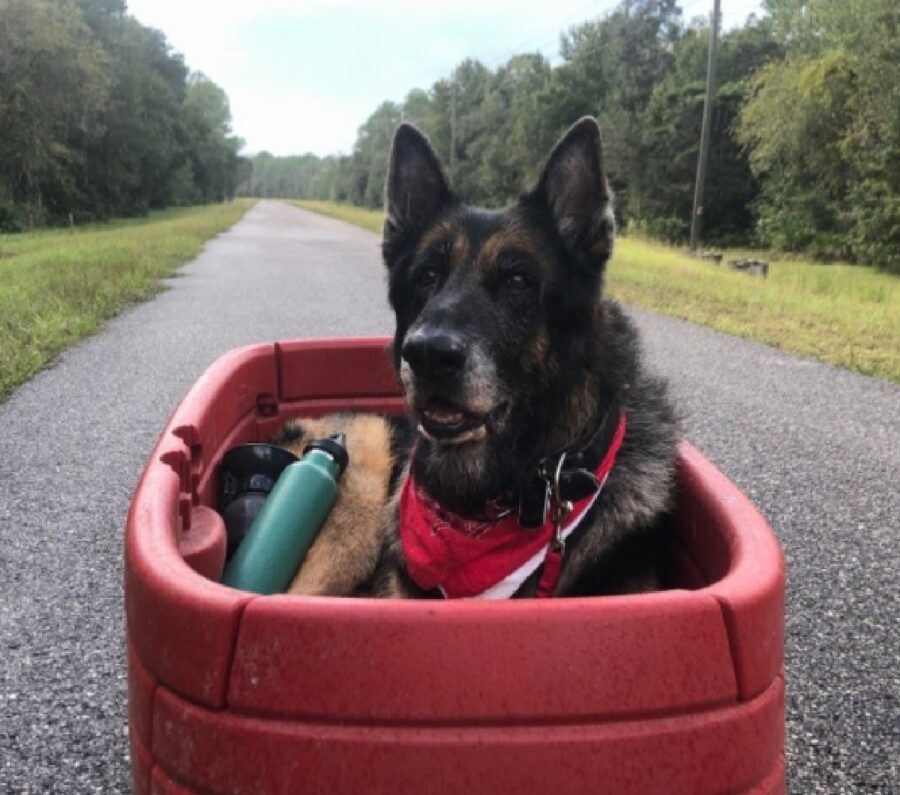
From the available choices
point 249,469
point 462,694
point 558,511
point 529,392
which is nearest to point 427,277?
point 529,392

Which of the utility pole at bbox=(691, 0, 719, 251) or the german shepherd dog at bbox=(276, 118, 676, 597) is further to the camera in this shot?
the utility pole at bbox=(691, 0, 719, 251)

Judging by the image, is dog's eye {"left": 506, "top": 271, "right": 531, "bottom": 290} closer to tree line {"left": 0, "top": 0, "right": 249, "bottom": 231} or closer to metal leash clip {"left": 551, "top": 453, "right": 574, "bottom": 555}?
metal leash clip {"left": 551, "top": 453, "right": 574, "bottom": 555}

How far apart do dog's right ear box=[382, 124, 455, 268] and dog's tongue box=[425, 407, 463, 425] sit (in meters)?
0.77

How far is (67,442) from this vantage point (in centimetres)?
593

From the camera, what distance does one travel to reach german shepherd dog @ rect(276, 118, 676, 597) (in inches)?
95.0

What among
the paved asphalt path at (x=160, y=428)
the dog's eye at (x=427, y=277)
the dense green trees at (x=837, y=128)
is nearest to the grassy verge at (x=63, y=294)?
the paved asphalt path at (x=160, y=428)

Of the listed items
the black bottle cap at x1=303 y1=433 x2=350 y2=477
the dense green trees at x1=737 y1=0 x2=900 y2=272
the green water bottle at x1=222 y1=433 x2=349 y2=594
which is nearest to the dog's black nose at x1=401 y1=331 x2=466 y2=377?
the green water bottle at x1=222 y1=433 x2=349 y2=594

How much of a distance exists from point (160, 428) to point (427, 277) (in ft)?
13.2

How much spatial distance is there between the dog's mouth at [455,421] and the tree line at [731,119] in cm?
1273

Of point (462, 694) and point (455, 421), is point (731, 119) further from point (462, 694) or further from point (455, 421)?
point (462, 694)

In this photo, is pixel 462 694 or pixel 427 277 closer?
pixel 462 694

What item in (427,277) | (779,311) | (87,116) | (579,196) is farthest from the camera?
(87,116)

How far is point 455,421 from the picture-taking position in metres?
2.46

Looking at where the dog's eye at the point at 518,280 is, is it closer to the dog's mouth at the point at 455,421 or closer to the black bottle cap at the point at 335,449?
the dog's mouth at the point at 455,421
